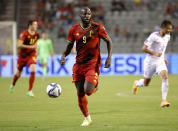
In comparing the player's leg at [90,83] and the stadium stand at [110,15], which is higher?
the player's leg at [90,83]

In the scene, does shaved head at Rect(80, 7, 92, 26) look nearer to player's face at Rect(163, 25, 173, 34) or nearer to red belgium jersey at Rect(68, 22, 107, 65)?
red belgium jersey at Rect(68, 22, 107, 65)

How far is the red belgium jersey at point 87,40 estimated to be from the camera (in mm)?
8586

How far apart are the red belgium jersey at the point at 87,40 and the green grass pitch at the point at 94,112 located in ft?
4.05

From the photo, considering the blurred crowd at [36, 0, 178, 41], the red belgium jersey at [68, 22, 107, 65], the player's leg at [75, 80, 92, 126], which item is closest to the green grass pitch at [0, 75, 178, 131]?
the player's leg at [75, 80, 92, 126]

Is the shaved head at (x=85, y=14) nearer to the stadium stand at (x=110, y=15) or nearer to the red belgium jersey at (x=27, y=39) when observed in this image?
the red belgium jersey at (x=27, y=39)

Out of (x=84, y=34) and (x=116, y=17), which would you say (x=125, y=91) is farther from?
(x=116, y=17)

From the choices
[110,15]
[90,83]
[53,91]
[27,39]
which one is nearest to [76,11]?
[110,15]

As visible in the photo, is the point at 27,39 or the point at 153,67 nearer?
the point at 153,67

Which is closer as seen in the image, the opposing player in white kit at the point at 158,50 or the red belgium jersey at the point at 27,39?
the opposing player in white kit at the point at 158,50

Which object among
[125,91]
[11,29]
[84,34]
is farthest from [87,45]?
[11,29]

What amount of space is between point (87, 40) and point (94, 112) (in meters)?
2.63

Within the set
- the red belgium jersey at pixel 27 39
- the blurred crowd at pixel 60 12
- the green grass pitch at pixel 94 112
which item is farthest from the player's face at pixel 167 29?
the blurred crowd at pixel 60 12

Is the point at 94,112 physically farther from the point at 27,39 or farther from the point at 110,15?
the point at 110,15

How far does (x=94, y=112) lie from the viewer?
422 inches
